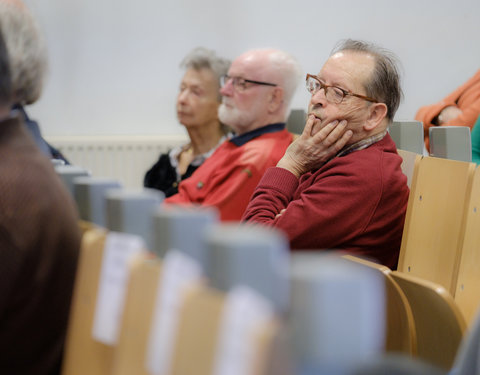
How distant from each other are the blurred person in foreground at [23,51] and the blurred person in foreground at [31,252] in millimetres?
87

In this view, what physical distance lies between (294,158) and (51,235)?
114cm

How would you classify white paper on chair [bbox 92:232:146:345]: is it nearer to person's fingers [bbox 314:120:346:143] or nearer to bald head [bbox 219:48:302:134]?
person's fingers [bbox 314:120:346:143]

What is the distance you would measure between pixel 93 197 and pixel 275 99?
2010 millimetres

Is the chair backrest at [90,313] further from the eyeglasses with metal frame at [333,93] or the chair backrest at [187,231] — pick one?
the eyeglasses with metal frame at [333,93]

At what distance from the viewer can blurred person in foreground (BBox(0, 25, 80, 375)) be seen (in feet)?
3.18

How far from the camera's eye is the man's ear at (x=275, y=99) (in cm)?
299

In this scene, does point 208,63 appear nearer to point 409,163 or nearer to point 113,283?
point 409,163

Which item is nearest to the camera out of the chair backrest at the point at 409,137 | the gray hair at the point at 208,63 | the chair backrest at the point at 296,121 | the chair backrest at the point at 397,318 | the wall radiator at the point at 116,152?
the chair backrest at the point at 397,318

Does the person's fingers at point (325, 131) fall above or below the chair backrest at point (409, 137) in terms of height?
above

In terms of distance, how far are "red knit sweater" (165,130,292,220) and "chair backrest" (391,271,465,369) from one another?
1219 mm

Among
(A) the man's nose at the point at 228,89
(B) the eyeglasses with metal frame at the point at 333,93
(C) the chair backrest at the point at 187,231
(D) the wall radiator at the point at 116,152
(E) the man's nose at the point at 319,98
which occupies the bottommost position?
(D) the wall radiator at the point at 116,152

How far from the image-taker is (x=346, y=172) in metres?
1.79

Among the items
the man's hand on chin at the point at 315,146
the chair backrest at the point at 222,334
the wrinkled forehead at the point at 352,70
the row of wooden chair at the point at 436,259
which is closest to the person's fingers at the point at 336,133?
the man's hand on chin at the point at 315,146

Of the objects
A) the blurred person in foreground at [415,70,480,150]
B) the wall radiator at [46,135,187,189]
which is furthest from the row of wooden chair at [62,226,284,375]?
the wall radiator at [46,135,187,189]
